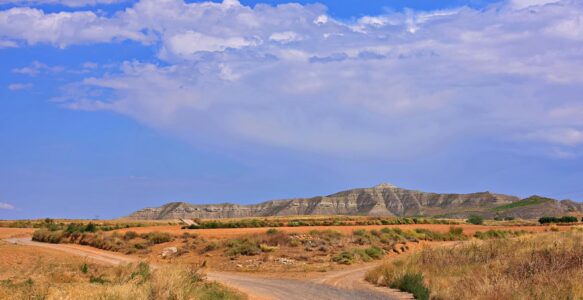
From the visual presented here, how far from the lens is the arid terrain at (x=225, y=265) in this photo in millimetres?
17770

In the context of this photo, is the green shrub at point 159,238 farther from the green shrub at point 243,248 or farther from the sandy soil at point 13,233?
the sandy soil at point 13,233

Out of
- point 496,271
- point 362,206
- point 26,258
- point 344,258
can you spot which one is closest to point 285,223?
point 344,258

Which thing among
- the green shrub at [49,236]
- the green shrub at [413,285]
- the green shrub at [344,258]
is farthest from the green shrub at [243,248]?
the green shrub at [49,236]

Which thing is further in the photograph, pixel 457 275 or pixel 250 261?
pixel 250 261

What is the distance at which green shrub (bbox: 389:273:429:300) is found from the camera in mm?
20119

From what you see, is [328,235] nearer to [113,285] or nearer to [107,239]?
[107,239]

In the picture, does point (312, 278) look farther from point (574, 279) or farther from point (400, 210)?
point (400, 210)

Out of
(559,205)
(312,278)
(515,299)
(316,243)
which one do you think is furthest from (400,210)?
(515,299)

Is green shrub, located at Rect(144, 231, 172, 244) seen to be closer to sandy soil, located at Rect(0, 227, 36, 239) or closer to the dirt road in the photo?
sandy soil, located at Rect(0, 227, 36, 239)

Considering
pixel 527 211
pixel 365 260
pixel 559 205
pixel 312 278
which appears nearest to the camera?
pixel 312 278

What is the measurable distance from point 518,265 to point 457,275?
2203 millimetres

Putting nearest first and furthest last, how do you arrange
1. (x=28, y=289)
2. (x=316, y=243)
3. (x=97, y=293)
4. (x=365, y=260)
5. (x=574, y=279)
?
(x=97, y=293) → (x=28, y=289) → (x=574, y=279) → (x=365, y=260) → (x=316, y=243)

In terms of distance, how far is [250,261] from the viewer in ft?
117

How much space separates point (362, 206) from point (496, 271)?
150 m
